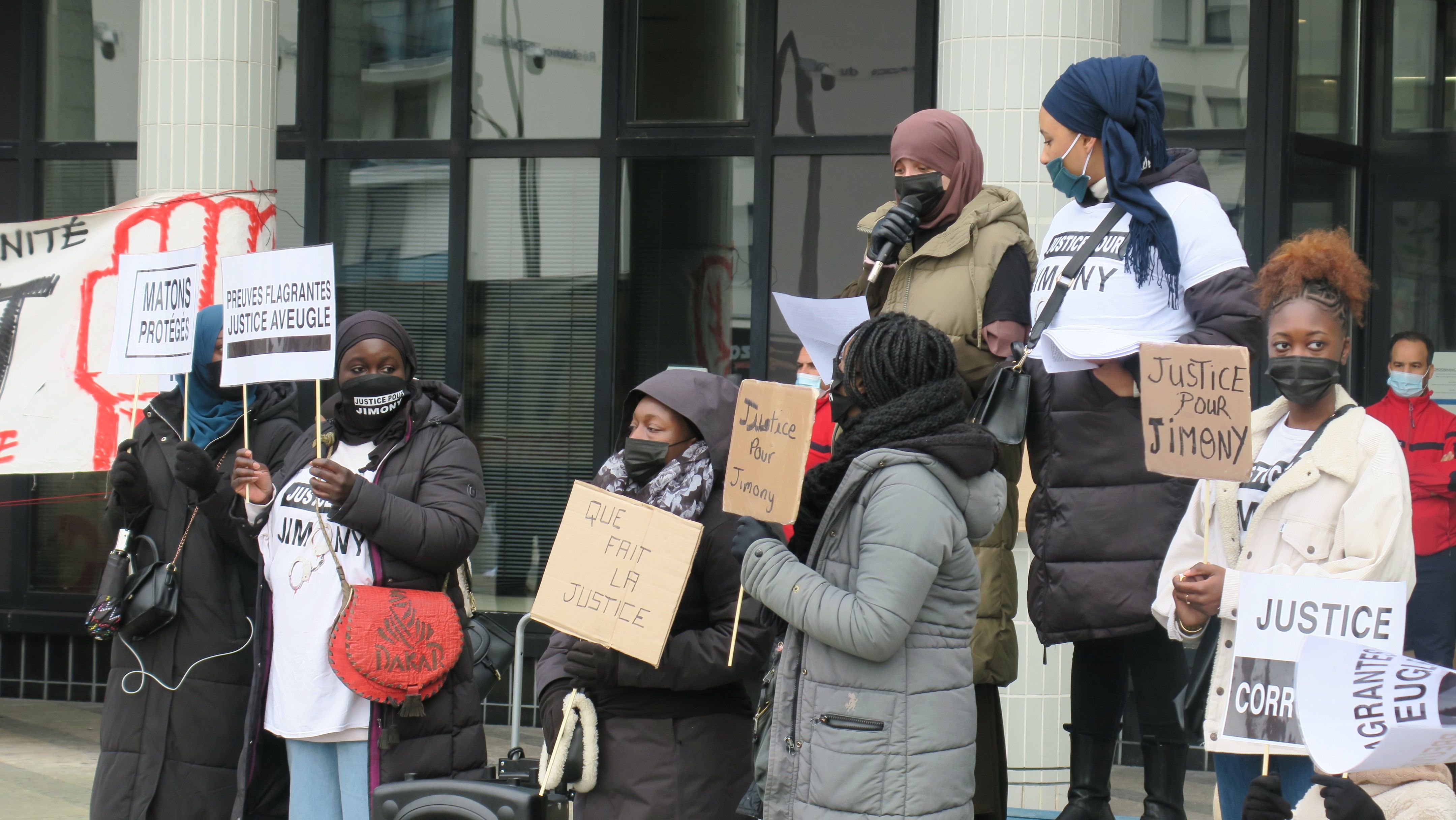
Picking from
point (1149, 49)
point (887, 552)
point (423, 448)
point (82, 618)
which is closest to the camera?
point (887, 552)

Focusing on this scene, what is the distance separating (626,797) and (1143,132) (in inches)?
91.8

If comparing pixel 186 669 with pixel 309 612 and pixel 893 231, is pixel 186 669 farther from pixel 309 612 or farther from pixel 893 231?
pixel 893 231

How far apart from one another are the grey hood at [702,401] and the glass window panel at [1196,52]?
439 cm

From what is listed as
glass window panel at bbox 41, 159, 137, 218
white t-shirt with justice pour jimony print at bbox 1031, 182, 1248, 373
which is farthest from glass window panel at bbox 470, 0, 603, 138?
white t-shirt with justice pour jimony print at bbox 1031, 182, 1248, 373

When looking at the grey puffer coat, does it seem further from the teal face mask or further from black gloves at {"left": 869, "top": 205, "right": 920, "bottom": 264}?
the teal face mask

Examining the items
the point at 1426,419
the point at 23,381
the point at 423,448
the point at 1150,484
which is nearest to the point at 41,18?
the point at 23,381

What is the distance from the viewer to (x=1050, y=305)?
4.24 m

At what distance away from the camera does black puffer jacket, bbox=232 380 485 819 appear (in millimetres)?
4449

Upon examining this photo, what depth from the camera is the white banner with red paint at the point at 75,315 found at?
7434 millimetres

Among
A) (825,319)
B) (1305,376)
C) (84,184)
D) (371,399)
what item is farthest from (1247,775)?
(84,184)

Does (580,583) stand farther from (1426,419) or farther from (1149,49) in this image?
(1426,419)

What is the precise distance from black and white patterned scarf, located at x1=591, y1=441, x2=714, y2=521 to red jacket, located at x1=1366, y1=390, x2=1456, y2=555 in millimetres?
5470

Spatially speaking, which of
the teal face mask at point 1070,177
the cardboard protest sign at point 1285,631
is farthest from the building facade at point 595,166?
the cardboard protest sign at point 1285,631

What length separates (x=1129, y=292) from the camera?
13.8 ft
